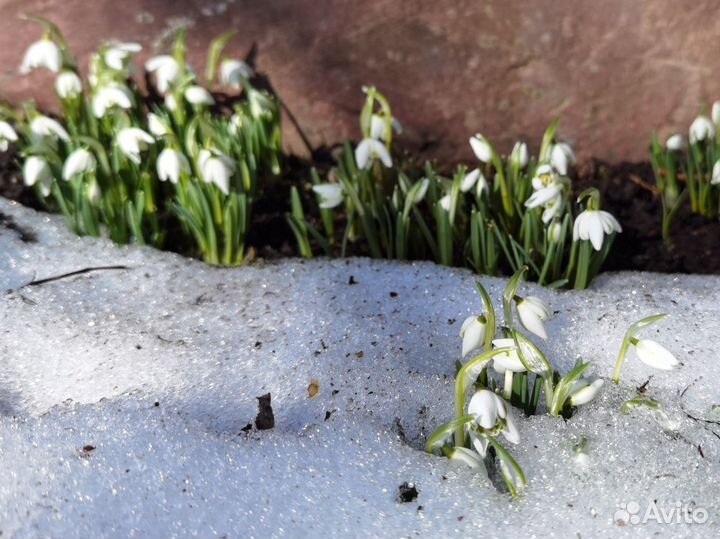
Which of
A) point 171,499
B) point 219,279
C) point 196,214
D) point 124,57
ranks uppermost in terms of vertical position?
point 124,57

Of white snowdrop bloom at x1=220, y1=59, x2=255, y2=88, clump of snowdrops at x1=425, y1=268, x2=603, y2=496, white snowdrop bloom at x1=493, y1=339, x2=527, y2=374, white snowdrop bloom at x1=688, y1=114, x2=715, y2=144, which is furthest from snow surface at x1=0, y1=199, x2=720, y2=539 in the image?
white snowdrop bloom at x1=220, y1=59, x2=255, y2=88

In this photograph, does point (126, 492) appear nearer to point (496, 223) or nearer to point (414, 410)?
point (414, 410)

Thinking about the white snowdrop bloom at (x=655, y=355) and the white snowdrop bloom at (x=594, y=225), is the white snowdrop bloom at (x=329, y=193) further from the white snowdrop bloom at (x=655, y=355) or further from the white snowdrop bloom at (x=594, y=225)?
the white snowdrop bloom at (x=655, y=355)

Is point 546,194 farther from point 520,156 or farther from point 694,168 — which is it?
point 694,168

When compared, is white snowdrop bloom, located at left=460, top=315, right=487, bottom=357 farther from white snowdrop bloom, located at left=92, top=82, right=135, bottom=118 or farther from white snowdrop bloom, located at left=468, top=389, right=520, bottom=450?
white snowdrop bloom, located at left=92, top=82, right=135, bottom=118

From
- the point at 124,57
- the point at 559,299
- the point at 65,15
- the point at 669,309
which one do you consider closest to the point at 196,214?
the point at 124,57
